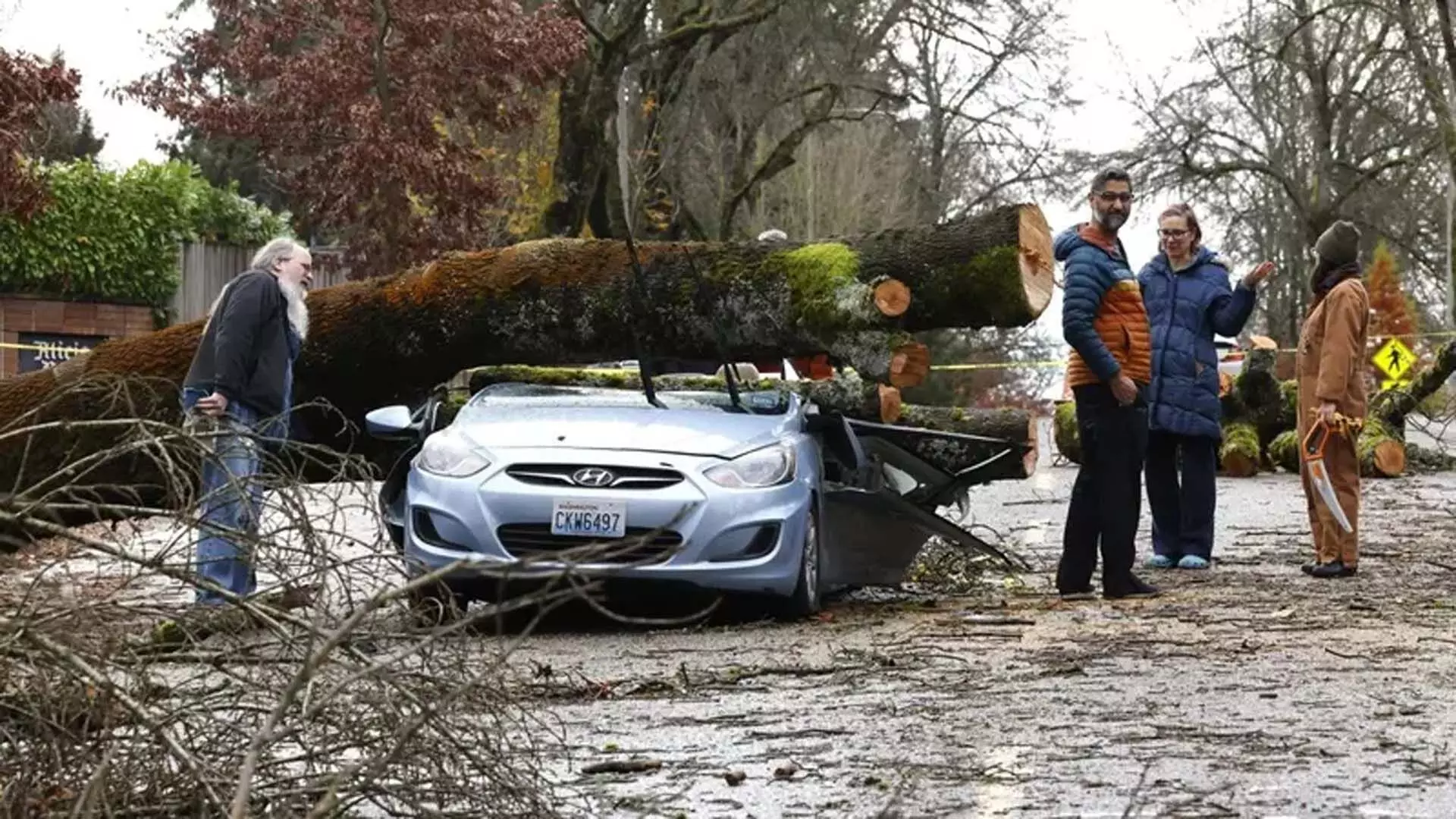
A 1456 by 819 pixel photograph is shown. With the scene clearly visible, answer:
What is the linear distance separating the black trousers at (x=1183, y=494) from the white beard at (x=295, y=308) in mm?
4623

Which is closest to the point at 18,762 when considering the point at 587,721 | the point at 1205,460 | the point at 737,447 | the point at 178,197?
the point at 587,721

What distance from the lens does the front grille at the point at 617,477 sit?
34.7 ft

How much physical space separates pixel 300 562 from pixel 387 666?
122 centimetres

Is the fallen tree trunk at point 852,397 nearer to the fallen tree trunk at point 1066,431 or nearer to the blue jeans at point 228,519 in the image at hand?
the blue jeans at point 228,519

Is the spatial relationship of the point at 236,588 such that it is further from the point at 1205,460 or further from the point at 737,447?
the point at 1205,460

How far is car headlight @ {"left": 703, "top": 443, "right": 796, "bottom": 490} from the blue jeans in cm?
399

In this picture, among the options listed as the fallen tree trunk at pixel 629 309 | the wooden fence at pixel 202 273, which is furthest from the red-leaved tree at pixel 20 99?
the wooden fence at pixel 202 273

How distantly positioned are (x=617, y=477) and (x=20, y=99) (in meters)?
11.4

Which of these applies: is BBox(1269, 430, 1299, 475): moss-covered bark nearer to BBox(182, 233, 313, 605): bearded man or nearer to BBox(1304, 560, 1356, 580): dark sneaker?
BBox(1304, 560, 1356, 580): dark sneaker

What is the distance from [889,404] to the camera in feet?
42.2

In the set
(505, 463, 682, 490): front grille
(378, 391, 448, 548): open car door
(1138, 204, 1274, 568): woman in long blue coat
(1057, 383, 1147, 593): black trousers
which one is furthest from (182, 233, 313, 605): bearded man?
(1138, 204, 1274, 568): woman in long blue coat

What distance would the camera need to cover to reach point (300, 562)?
5.59 m

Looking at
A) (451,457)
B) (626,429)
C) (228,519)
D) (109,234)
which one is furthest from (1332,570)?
(109,234)

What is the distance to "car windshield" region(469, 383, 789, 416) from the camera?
11.7 metres
